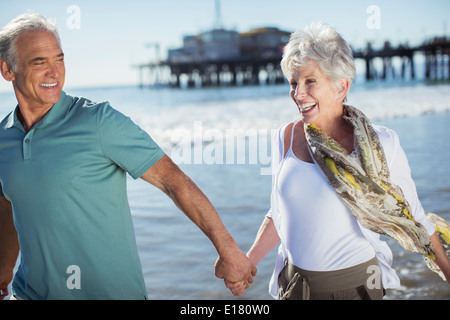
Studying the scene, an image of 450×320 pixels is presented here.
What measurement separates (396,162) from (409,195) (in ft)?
0.49

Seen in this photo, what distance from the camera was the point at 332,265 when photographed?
206cm

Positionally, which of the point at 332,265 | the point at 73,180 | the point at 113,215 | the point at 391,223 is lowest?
the point at 332,265

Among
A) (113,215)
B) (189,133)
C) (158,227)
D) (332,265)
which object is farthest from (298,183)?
(189,133)

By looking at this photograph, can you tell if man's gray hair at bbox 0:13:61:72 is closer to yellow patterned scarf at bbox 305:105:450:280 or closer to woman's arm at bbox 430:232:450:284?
yellow patterned scarf at bbox 305:105:450:280

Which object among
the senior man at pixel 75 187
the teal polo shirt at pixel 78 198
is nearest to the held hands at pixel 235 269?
the senior man at pixel 75 187

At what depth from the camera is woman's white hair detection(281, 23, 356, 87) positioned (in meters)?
2.06

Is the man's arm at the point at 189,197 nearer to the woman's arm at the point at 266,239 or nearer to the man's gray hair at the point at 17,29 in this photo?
the woman's arm at the point at 266,239

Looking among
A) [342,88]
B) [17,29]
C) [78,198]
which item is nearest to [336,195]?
[342,88]

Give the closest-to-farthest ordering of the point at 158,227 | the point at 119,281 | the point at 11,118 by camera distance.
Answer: the point at 119,281
the point at 11,118
the point at 158,227

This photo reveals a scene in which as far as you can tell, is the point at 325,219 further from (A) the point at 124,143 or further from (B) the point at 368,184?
(A) the point at 124,143

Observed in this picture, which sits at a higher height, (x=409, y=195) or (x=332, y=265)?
(x=409, y=195)
